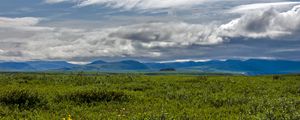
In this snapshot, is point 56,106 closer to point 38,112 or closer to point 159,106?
point 38,112

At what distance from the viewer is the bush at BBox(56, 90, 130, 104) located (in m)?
25.9

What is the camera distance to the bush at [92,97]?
25905 millimetres

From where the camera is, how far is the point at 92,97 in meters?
26.1

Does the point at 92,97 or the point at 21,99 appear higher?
the point at 21,99

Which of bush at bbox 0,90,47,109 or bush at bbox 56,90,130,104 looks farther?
bush at bbox 56,90,130,104

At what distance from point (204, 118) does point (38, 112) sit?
29.2 ft

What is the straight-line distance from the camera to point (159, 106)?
78.7 ft

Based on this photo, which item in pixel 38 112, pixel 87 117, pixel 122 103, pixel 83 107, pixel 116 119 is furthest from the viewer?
pixel 122 103

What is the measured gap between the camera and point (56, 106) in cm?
2359

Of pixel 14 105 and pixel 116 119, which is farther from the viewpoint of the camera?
pixel 14 105

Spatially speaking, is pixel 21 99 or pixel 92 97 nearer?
pixel 21 99

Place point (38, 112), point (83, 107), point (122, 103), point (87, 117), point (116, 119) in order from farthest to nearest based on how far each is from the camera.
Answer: point (122, 103) < point (83, 107) < point (38, 112) < point (87, 117) < point (116, 119)

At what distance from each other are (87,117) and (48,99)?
22.4 ft

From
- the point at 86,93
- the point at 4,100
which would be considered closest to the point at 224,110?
the point at 86,93
